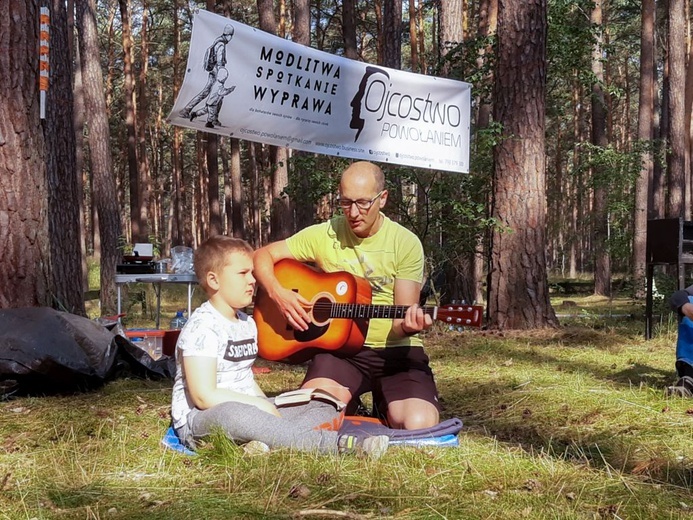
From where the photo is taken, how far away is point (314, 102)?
7.13 meters

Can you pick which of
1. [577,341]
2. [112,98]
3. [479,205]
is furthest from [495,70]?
[112,98]

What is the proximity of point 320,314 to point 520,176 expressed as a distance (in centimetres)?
483

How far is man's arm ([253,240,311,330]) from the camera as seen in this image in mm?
4152

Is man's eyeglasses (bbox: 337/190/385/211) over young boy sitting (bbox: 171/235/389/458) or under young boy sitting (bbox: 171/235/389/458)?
over

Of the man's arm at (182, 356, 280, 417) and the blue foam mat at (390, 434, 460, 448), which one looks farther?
the blue foam mat at (390, 434, 460, 448)

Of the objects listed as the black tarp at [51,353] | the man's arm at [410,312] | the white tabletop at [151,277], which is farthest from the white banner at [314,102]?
the man's arm at [410,312]

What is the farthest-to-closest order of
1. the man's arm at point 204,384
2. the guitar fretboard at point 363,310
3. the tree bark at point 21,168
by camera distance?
the tree bark at point 21,168
the guitar fretboard at point 363,310
the man's arm at point 204,384

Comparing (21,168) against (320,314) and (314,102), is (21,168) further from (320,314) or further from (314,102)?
(314,102)

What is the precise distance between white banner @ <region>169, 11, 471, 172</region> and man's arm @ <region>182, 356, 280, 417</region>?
323 cm

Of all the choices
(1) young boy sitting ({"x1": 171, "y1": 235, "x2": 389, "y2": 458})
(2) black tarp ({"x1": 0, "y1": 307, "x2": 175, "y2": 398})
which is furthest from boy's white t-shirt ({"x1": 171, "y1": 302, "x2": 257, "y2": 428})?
(2) black tarp ({"x1": 0, "y1": 307, "x2": 175, "y2": 398})

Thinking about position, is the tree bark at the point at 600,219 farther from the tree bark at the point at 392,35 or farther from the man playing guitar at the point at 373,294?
the man playing guitar at the point at 373,294

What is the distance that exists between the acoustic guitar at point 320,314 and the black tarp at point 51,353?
1.39 m

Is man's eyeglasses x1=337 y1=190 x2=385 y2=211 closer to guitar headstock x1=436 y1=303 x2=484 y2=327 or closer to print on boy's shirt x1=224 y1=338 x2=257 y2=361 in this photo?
guitar headstock x1=436 y1=303 x2=484 y2=327

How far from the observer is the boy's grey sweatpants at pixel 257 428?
11.0 feet
